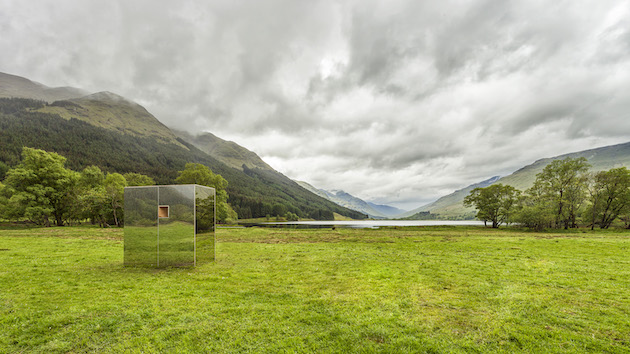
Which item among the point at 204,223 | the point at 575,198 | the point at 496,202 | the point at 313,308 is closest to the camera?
Answer: the point at 313,308

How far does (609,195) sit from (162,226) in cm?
8775

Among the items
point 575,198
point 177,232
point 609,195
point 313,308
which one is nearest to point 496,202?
Answer: point 575,198

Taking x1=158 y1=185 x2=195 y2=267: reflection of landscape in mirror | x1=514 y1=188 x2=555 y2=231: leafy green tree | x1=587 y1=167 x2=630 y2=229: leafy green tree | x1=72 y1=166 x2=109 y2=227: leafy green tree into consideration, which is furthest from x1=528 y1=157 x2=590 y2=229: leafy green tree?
x1=72 y1=166 x2=109 y2=227: leafy green tree

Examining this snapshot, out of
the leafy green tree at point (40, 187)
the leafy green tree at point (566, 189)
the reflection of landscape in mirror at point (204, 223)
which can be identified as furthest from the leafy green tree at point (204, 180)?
the leafy green tree at point (566, 189)

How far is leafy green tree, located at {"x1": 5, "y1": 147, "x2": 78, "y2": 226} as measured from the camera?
47469mm

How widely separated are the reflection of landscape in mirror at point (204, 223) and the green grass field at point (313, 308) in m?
1.92

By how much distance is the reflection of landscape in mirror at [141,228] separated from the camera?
1720 cm

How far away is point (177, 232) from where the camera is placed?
17.2 meters

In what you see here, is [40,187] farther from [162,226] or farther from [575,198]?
[575,198]

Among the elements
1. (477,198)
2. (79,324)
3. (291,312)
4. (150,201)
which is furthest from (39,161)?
(477,198)

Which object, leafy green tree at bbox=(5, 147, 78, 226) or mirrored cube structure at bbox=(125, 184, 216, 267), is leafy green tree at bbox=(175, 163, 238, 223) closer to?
leafy green tree at bbox=(5, 147, 78, 226)

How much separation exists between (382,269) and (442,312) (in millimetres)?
7351

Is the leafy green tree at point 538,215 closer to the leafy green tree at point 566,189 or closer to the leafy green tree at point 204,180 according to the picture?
the leafy green tree at point 566,189

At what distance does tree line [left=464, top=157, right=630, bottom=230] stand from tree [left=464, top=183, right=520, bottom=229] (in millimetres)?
2367
